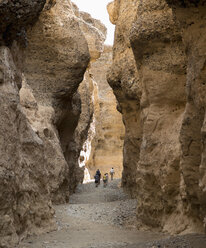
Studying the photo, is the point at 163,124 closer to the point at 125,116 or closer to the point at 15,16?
the point at 15,16

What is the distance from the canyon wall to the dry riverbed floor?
0.55 m

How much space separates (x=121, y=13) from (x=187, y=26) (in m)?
9.56

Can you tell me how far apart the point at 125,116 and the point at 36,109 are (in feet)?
15.2

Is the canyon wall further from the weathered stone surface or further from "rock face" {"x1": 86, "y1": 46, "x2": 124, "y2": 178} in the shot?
"rock face" {"x1": 86, "y1": 46, "x2": 124, "y2": 178}

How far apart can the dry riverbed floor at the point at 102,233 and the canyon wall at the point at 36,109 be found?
0.55 meters

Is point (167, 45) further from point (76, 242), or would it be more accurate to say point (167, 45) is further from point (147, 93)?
point (76, 242)

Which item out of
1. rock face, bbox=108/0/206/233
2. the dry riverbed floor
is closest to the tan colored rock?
the dry riverbed floor

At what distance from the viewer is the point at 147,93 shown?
957cm

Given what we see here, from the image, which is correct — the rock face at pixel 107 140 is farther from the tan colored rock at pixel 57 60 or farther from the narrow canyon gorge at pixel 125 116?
the tan colored rock at pixel 57 60

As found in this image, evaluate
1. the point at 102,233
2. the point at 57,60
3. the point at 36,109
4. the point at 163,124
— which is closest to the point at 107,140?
the point at 57,60

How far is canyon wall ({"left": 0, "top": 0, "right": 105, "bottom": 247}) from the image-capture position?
654 cm

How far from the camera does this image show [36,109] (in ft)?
39.4

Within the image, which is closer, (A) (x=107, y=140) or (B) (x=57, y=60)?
(B) (x=57, y=60)

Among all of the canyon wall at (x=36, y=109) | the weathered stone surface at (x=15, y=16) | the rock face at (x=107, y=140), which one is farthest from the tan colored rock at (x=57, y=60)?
the rock face at (x=107, y=140)
